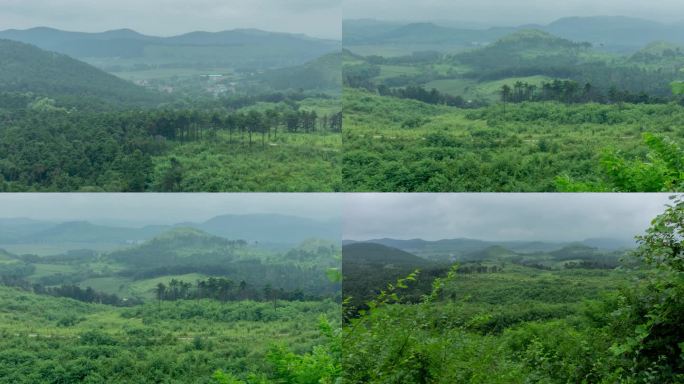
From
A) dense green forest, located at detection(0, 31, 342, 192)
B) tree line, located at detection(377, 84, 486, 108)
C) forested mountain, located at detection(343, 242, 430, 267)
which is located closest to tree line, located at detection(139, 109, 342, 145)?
dense green forest, located at detection(0, 31, 342, 192)

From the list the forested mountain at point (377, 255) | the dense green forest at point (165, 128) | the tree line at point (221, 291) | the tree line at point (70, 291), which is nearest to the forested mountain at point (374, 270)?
the forested mountain at point (377, 255)

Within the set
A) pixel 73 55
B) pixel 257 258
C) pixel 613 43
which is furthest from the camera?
pixel 613 43

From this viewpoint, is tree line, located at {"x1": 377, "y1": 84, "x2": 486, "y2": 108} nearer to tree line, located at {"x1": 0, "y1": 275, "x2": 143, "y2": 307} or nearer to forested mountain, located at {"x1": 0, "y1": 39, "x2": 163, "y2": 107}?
forested mountain, located at {"x1": 0, "y1": 39, "x2": 163, "y2": 107}

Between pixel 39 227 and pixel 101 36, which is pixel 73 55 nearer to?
pixel 101 36

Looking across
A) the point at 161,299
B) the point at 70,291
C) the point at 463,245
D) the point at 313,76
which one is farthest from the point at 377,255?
the point at 70,291

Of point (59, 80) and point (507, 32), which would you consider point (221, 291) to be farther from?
point (507, 32)

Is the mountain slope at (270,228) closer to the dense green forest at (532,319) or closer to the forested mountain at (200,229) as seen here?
the forested mountain at (200,229)

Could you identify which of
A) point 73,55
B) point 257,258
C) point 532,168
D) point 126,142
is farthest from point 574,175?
point 73,55
